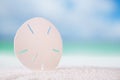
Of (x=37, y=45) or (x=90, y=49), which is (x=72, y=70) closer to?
(x=90, y=49)

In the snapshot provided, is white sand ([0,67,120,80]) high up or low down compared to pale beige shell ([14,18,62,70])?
down

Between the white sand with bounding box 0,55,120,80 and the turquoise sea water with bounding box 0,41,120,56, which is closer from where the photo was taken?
the white sand with bounding box 0,55,120,80

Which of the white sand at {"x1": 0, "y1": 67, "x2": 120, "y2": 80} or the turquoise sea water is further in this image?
the turquoise sea water

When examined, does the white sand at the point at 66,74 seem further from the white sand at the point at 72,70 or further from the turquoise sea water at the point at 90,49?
the turquoise sea water at the point at 90,49

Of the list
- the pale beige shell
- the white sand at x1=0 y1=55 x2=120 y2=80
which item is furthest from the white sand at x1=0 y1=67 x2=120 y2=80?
the pale beige shell

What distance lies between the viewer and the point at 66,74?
2406 mm

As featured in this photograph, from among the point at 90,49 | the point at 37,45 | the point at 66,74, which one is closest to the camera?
the point at 66,74

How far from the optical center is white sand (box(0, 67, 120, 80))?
2.35 m

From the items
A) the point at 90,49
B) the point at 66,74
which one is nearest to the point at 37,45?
the point at 66,74

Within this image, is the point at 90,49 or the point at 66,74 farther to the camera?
the point at 90,49

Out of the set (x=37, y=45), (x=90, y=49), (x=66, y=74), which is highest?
(x=37, y=45)

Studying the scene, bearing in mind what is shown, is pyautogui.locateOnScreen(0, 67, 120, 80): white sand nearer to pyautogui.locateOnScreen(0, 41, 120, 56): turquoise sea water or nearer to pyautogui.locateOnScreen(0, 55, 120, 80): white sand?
pyautogui.locateOnScreen(0, 55, 120, 80): white sand

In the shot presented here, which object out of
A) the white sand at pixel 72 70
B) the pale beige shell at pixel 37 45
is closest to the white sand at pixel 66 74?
the white sand at pixel 72 70

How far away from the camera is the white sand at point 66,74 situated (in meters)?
2.35
